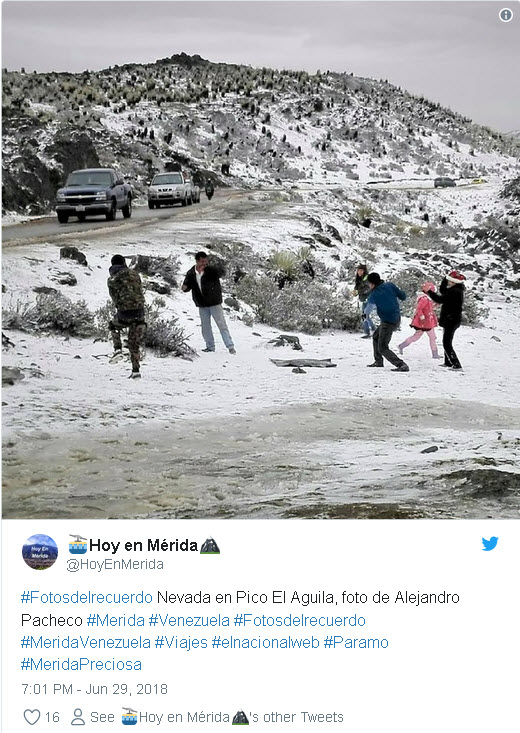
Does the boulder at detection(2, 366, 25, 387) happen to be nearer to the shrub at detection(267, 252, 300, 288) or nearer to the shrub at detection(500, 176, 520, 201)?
the shrub at detection(267, 252, 300, 288)

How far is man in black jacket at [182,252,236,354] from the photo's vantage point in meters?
9.46

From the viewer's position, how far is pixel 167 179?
19188 millimetres

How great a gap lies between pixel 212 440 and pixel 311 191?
14.1m

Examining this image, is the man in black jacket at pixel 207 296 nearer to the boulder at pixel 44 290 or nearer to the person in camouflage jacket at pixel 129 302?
the person in camouflage jacket at pixel 129 302

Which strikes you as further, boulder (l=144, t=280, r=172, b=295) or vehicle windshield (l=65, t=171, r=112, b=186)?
vehicle windshield (l=65, t=171, r=112, b=186)

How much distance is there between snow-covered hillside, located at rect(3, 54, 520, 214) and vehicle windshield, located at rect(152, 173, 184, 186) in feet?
5.41

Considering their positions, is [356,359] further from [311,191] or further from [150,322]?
[311,191]

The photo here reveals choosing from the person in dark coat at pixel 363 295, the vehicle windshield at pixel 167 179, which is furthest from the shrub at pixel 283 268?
the vehicle windshield at pixel 167 179
